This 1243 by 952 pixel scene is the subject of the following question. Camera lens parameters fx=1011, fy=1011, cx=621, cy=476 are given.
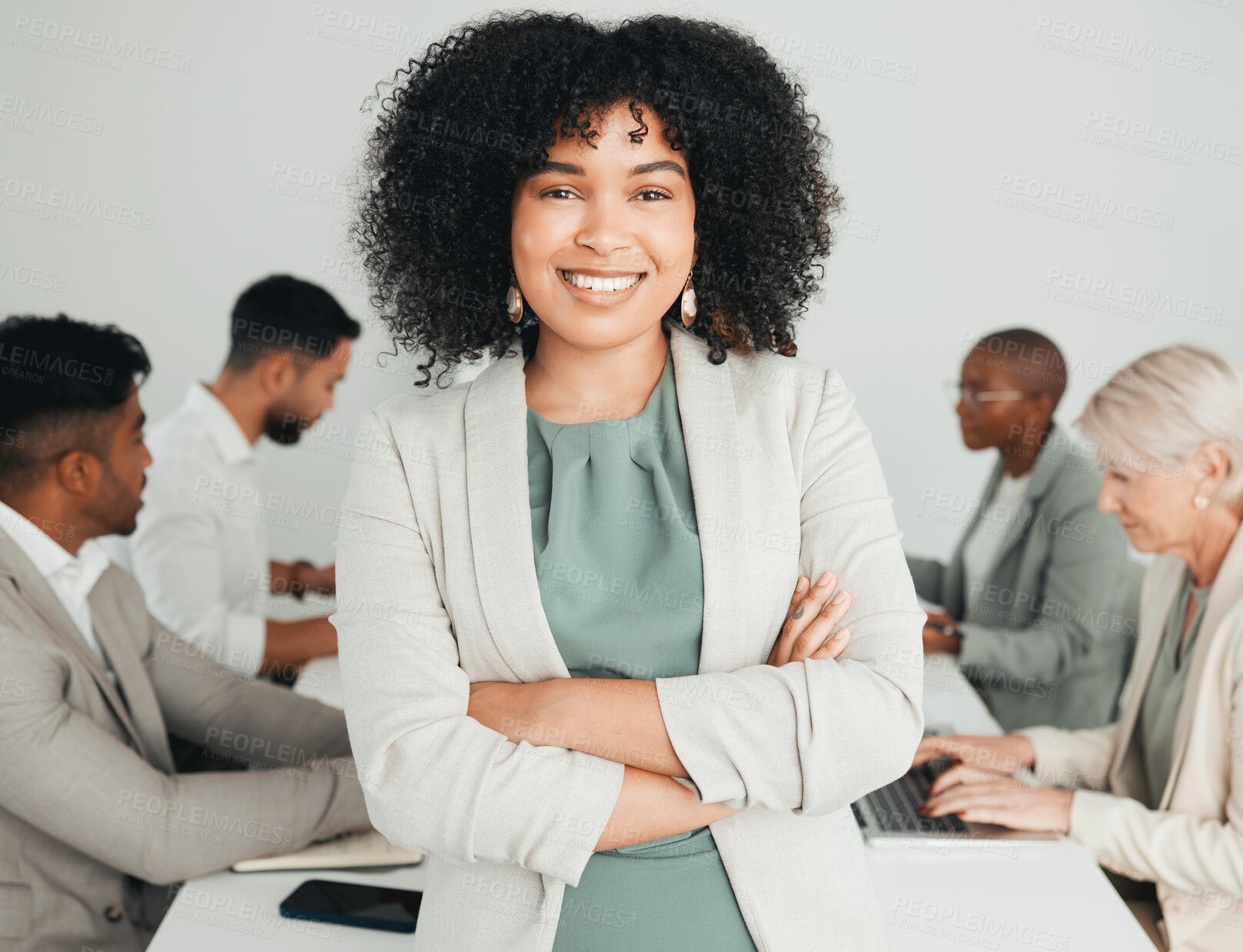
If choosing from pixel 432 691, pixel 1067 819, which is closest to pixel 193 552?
pixel 432 691

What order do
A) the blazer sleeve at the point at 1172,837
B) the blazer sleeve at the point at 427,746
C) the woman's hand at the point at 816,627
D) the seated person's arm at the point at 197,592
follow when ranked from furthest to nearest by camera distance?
the seated person's arm at the point at 197,592, the blazer sleeve at the point at 1172,837, the woman's hand at the point at 816,627, the blazer sleeve at the point at 427,746

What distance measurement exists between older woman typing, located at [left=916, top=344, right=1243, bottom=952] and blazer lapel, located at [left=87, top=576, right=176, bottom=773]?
158cm

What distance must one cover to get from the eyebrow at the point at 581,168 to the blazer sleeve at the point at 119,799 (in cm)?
120

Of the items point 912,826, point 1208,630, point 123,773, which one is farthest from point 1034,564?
point 123,773

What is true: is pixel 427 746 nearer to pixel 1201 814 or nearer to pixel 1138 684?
pixel 1201 814

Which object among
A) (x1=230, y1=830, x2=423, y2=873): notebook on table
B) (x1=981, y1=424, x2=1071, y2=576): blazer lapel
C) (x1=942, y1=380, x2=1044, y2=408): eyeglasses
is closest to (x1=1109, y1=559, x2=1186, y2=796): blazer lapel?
(x1=981, y1=424, x2=1071, y2=576): blazer lapel

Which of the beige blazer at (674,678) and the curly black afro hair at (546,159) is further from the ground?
the curly black afro hair at (546,159)

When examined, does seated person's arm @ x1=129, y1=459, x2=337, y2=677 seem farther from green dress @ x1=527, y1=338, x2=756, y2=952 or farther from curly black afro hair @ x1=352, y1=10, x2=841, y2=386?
green dress @ x1=527, y1=338, x2=756, y2=952

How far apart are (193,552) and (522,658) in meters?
2.13

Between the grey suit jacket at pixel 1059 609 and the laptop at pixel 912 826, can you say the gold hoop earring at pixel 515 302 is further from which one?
the grey suit jacket at pixel 1059 609

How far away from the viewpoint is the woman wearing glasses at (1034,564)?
3.18 m

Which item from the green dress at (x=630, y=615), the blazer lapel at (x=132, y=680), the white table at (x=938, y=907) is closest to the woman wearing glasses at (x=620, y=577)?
the green dress at (x=630, y=615)

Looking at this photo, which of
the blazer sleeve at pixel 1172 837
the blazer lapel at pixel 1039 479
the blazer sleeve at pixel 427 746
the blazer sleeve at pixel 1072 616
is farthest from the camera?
the blazer lapel at pixel 1039 479

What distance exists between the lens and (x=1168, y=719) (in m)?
2.39
